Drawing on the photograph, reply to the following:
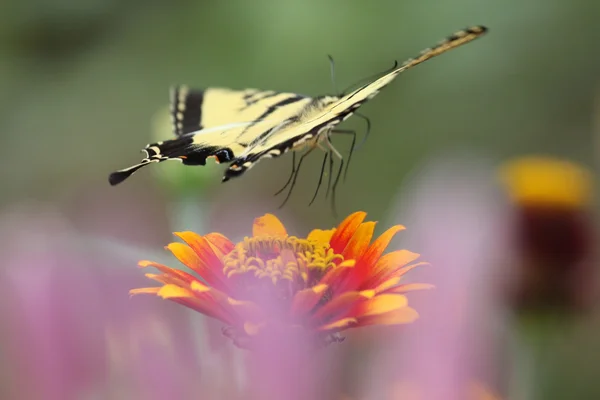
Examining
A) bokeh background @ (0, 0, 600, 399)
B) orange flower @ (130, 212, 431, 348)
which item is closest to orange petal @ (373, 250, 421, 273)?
orange flower @ (130, 212, 431, 348)

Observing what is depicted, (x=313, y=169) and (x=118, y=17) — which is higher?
(x=118, y=17)

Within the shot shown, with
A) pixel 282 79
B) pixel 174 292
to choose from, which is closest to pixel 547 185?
pixel 174 292

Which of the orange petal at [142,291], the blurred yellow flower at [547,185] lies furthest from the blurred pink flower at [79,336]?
the blurred yellow flower at [547,185]

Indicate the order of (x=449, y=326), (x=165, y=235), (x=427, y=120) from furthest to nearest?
(x=427, y=120) < (x=165, y=235) < (x=449, y=326)

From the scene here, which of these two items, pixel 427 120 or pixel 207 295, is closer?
pixel 207 295

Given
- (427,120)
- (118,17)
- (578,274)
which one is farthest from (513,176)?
(118,17)

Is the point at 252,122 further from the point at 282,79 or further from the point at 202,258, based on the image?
the point at 282,79

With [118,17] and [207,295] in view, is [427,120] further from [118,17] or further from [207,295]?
[207,295]

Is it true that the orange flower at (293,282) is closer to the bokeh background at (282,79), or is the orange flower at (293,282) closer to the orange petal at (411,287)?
the orange petal at (411,287)
